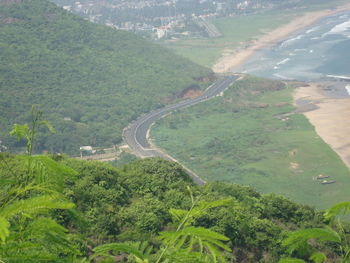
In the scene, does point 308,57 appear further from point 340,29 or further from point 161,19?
point 161,19

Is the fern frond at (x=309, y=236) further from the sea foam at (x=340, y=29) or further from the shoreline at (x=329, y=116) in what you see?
the sea foam at (x=340, y=29)

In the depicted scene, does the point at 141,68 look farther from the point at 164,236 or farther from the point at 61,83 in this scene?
the point at 164,236

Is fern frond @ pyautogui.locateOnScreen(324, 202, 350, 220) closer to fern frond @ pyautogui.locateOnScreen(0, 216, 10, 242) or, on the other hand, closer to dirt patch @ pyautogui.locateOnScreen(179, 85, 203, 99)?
fern frond @ pyautogui.locateOnScreen(0, 216, 10, 242)

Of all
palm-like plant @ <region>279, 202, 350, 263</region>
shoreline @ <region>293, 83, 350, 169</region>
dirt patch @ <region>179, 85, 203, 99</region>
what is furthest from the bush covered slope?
dirt patch @ <region>179, 85, 203, 99</region>

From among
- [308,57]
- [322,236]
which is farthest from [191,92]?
[322,236]

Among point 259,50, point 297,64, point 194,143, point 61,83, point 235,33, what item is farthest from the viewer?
point 235,33

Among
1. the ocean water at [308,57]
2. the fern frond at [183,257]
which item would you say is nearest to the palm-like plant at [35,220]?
the fern frond at [183,257]

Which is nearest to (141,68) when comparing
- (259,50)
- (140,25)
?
(259,50)
